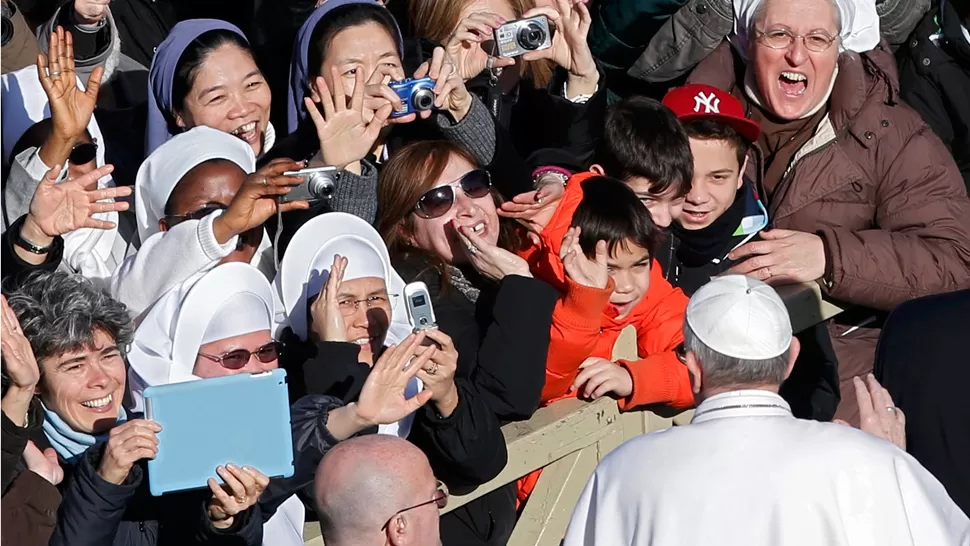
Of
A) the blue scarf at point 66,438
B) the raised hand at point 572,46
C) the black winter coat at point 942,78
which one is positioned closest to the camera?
the blue scarf at point 66,438

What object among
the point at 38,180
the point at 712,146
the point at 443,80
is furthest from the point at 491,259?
the point at 38,180

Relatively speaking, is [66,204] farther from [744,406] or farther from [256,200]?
[744,406]

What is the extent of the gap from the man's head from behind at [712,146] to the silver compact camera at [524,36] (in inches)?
18.0

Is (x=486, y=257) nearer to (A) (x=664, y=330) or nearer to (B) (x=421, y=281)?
(B) (x=421, y=281)

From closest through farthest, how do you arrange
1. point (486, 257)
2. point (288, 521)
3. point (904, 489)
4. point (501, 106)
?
point (904, 489)
point (288, 521)
point (486, 257)
point (501, 106)

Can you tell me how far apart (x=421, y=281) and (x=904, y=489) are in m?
1.65

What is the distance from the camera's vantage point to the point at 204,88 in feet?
17.0

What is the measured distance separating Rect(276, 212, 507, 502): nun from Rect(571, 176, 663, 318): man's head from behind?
568mm

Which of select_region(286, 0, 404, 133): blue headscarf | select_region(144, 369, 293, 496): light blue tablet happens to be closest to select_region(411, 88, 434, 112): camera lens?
select_region(286, 0, 404, 133): blue headscarf

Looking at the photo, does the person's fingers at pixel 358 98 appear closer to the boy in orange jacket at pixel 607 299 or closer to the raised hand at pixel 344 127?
the raised hand at pixel 344 127

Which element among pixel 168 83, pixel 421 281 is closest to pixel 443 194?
pixel 421 281

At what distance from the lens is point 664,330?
4895 mm

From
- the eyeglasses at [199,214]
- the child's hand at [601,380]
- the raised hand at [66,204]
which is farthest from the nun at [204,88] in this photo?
the child's hand at [601,380]

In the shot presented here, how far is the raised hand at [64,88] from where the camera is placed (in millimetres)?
4406
